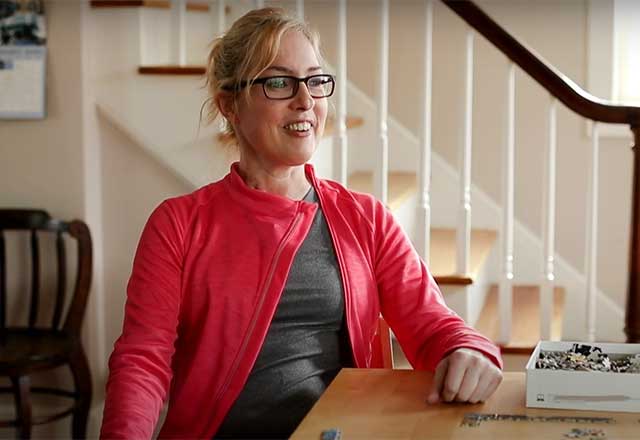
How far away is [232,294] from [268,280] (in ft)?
0.21

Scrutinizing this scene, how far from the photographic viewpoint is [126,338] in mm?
1695

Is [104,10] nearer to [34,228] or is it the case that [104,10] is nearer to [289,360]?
[34,228]

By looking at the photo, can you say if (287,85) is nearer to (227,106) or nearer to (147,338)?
(227,106)

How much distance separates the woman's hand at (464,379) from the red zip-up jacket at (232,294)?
83 mm

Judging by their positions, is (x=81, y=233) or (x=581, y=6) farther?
(x=581, y=6)

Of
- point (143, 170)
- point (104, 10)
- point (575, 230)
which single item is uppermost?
point (104, 10)

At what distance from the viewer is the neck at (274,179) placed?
6.21ft

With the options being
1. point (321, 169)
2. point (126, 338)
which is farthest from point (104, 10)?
point (126, 338)

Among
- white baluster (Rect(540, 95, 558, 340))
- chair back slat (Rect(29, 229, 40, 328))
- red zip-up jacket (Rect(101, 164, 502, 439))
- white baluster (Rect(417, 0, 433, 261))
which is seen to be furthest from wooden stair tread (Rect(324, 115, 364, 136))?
red zip-up jacket (Rect(101, 164, 502, 439))

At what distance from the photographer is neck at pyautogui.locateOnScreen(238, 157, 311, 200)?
1894 millimetres

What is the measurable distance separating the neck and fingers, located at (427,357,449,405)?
1.44ft

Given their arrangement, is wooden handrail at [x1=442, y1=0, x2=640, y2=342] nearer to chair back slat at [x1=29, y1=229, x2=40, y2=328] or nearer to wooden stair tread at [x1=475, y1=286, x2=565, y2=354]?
wooden stair tread at [x1=475, y1=286, x2=565, y2=354]

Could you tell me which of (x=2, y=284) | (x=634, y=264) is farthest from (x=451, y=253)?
(x=2, y=284)

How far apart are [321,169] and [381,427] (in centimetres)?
194
